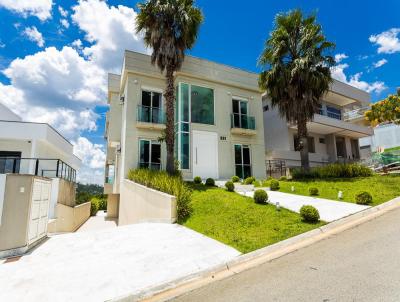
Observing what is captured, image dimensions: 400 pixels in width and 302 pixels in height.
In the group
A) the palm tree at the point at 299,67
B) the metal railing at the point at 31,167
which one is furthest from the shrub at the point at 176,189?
the palm tree at the point at 299,67

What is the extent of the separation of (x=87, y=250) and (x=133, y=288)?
3.03m

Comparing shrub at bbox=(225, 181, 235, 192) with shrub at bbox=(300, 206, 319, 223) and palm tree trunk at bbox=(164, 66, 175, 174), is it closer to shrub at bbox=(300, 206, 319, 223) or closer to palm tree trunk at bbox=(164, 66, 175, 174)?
palm tree trunk at bbox=(164, 66, 175, 174)

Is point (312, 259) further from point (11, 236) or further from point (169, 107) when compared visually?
point (169, 107)

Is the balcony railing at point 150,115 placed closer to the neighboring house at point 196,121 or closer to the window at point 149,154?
the neighboring house at point 196,121

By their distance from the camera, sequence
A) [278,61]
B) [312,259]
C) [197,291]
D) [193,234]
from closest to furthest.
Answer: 1. [197,291]
2. [312,259]
3. [193,234]
4. [278,61]

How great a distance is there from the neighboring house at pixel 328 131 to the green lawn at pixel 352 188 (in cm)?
826

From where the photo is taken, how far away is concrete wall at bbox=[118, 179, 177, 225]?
31.1ft

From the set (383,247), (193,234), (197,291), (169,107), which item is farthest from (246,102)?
(197,291)

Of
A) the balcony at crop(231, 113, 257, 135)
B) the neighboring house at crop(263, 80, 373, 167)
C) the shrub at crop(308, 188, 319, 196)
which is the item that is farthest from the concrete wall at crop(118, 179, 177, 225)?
the neighboring house at crop(263, 80, 373, 167)

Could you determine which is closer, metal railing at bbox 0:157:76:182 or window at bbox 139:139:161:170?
metal railing at bbox 0:157:76:182

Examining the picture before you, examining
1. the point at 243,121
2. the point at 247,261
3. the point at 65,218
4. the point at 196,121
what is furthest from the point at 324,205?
the point at 65,218

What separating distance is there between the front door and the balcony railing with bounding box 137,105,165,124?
8.85 ft

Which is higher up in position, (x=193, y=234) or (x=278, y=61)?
(x=278, y=61)

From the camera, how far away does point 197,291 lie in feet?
14.6
